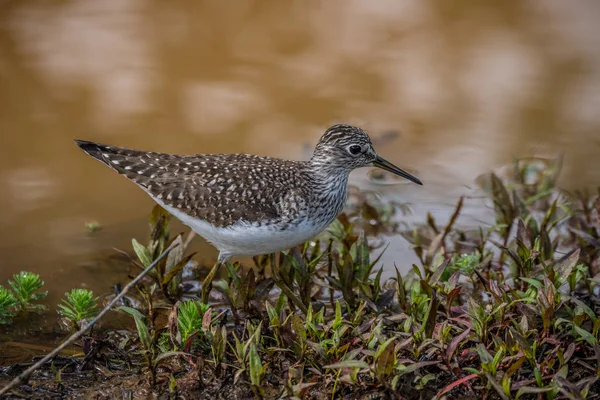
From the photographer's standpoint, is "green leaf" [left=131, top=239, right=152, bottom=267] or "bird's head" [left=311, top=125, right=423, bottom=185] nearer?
"green leaf" [left=131, top=239, right=152, bottom=267]

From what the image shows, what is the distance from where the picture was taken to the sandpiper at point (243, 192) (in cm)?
618

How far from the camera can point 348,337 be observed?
5.73 m

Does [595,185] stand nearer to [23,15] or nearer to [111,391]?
[111,391]

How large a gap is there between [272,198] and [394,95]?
16.3ft

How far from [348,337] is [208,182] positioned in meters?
1.75

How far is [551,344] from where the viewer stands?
5.60 meters

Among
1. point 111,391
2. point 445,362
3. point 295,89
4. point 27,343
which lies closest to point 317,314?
point 445,362

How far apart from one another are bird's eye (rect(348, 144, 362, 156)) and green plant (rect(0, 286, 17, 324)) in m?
3.10

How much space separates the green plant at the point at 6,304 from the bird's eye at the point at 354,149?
3103mm

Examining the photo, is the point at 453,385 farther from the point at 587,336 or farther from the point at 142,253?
the point at 142,253

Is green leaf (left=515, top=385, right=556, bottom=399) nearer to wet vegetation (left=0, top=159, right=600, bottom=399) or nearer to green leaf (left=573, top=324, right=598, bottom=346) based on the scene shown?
wet vegetation (left=0, top=159, right=600, bottom=399)

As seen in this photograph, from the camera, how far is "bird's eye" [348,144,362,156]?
6922mm

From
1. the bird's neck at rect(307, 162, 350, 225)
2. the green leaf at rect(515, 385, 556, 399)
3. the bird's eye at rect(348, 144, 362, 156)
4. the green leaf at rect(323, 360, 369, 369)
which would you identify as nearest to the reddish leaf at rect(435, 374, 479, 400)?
the green leaf at rect(515, 385, 556, 399)

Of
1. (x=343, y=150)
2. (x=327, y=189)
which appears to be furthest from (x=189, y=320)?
(x=343, y=150)
